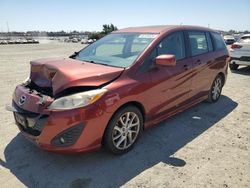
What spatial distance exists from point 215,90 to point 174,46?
6.85ft

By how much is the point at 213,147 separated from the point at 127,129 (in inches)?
53.2

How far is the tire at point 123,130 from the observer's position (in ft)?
11.1

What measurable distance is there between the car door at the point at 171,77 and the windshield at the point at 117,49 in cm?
28

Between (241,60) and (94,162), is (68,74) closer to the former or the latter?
(94,162)

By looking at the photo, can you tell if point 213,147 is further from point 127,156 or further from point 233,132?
point 127,156

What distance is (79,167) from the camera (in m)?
3.33

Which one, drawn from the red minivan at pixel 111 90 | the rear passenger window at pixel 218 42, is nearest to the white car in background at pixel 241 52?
the rear passenger window at pixel 218 42

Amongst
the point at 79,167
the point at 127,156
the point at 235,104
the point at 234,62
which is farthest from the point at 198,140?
the point at 234,62

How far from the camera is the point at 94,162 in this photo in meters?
3.45

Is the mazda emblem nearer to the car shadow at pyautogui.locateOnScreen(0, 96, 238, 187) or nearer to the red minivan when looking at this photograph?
the red minivan

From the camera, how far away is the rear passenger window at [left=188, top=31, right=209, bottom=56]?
16.2 ft

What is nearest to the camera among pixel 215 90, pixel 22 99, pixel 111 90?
pixel 111 90

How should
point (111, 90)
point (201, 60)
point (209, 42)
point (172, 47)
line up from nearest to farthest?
point (111, 90) < point (172, 47) < point (201, 60) < point (209, 42)

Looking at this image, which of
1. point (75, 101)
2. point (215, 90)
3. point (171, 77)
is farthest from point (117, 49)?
point (215, 90)
